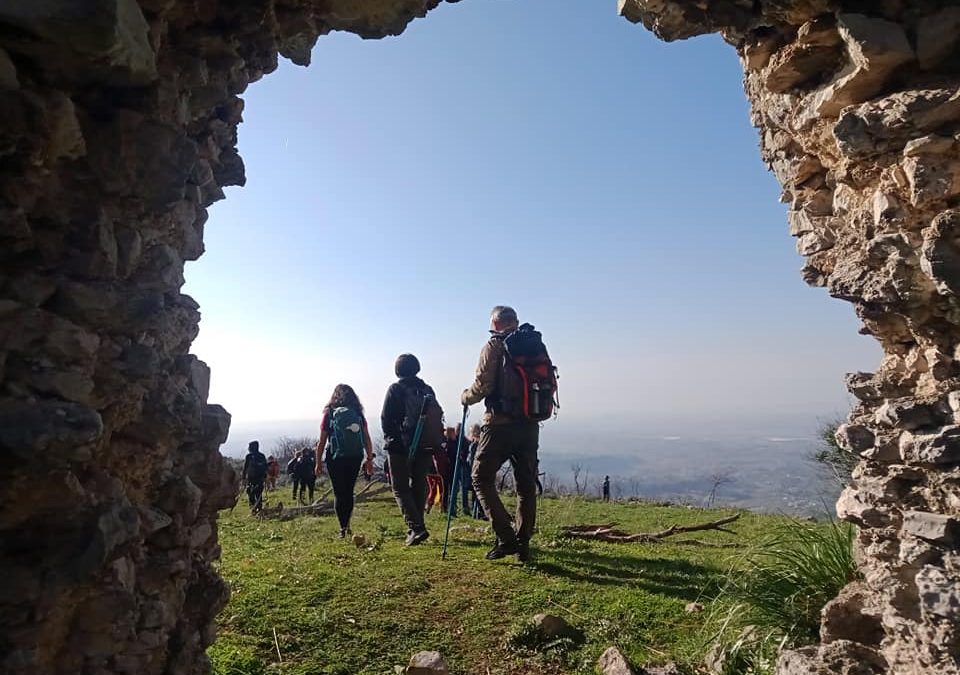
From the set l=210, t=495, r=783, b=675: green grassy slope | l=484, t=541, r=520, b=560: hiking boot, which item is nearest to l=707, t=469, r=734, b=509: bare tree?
l=210, t=495, r=783, b=675: green grassy slope

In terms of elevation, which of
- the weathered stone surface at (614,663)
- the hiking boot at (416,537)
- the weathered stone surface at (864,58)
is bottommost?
the weathered stone surface at (614,663)

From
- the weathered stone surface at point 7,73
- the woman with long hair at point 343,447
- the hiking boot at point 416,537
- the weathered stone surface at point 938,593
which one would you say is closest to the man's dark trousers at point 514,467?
the hiking boot at point 416,537

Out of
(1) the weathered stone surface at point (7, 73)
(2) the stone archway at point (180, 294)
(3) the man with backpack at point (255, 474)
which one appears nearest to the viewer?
(1) the weathered stone surface at point (7, 73)

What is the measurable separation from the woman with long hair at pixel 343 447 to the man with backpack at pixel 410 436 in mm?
451

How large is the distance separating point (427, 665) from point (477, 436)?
4.81 metres

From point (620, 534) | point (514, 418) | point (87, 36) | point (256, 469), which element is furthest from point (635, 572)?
point (256, 469)

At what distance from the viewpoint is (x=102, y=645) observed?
2.89 metres

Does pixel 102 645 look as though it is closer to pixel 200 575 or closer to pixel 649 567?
pixel 200 575

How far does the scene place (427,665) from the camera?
13.9ft

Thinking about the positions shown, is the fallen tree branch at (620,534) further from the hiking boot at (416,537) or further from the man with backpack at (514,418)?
the man with backpack at (514,418)

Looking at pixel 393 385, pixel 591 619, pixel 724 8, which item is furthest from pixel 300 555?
pixel 724 8

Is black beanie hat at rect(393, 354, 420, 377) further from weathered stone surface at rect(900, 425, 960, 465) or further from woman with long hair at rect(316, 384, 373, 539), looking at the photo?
weathered stone surface at rect(900, 425, 960, 465)

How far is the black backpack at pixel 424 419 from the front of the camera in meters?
8.35

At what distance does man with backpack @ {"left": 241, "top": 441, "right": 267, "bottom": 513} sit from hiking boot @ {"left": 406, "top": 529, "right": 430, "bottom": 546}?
775cm
